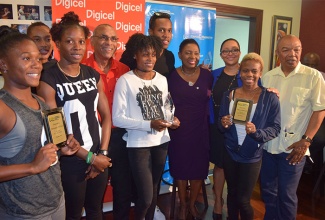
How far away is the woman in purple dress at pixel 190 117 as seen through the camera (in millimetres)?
2623

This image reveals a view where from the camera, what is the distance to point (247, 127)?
2.11 metres

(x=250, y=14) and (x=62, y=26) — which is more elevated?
(x=250, y=14)

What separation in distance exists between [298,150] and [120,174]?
5.03 feet

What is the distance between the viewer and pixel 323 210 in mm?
3277

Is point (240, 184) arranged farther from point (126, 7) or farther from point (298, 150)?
point (126, 7)

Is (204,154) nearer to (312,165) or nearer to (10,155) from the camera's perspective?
(10,155)

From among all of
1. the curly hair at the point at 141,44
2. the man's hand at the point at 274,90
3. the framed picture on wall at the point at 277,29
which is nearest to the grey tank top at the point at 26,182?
the curly hair at the point at 141,44

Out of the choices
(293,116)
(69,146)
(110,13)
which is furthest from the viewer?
(110,13)

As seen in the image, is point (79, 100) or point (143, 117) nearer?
point (79, 100)

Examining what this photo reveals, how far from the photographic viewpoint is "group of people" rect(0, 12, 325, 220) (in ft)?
4.44

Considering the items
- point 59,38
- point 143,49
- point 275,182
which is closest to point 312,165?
point 275,182

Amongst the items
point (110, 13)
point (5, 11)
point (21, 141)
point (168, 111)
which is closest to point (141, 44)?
point (168, 111)

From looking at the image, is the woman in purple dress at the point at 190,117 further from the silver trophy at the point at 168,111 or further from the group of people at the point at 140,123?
the silver trophy at the point at 168,111

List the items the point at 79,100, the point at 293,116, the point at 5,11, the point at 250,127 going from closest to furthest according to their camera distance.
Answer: the point at 79,100 → the point at 250,127 → the point at 293,116 → the point at 5,11
